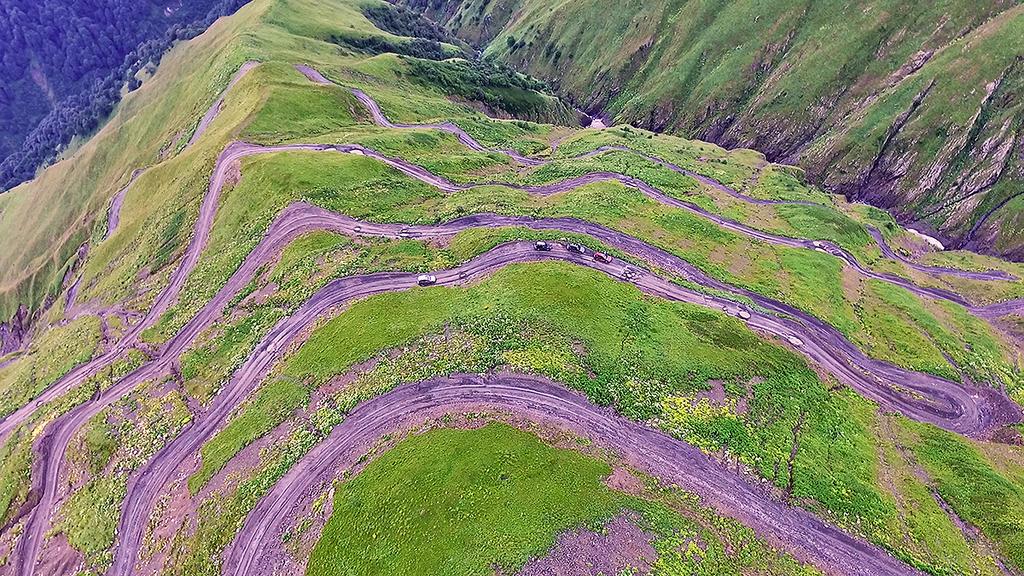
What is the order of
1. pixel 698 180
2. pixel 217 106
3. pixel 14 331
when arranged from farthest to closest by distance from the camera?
pixel 217 106, pixel 14 331, pixel 698 180

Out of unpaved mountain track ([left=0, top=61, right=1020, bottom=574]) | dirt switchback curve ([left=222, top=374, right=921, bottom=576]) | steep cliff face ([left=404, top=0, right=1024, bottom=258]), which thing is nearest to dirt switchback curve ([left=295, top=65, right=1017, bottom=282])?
unpaved mountain track ([left=0, top=61, right=1020, bottom=574])

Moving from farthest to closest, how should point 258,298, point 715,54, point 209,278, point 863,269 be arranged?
point 715,54 < point 863,269 < point 209,278 < point 258,298

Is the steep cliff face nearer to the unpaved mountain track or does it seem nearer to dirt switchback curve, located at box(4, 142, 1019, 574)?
dirt switchback curve, located at box(4, 142, 1019, 574)

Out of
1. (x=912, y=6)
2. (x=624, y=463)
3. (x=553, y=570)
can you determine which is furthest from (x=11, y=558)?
(x=912, y=6)

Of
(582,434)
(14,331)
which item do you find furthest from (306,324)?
(14,331)

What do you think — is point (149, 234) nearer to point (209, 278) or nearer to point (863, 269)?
point (209, 278)

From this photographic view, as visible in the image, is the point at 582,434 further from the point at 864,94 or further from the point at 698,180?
the point at 864,94
